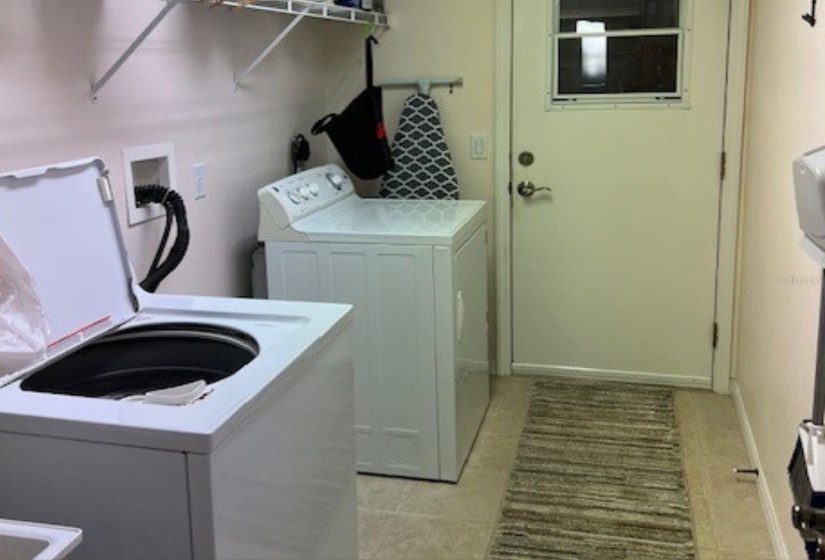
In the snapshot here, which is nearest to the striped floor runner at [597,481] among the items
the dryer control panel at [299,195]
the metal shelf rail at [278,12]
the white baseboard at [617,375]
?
the white baseboard at [617,375]

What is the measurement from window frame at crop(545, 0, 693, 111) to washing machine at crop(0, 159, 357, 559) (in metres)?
2.17

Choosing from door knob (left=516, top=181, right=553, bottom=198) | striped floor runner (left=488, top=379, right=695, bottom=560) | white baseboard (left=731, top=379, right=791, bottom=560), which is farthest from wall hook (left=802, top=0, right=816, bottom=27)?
door knob (left=516, top=181, right=553, bottom=198)

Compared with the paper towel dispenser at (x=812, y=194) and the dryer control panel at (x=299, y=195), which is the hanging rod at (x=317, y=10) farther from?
the paper towel dispenser at (x=812, y=194)

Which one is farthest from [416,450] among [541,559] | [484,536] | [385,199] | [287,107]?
[287,107]

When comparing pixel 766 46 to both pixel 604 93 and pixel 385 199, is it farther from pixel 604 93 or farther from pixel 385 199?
pixel 385 199

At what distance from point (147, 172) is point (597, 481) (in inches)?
73.4

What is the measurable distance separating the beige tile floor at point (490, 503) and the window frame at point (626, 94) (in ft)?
4.47

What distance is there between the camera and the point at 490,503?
2.87 meters

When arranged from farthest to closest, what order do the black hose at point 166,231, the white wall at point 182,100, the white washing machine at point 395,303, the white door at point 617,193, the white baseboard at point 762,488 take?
the white door at point 617,193, the white washing machine at point 395,303, the white baseboard at point 762,488, the black hose at point 166,231, the white wall at point 182,100

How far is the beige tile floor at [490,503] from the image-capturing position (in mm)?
2600

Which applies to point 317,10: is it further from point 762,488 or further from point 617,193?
point 762,488

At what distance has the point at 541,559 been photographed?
2.53m

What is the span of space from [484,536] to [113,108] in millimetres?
1700

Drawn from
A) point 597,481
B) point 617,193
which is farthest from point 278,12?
point 597,481
